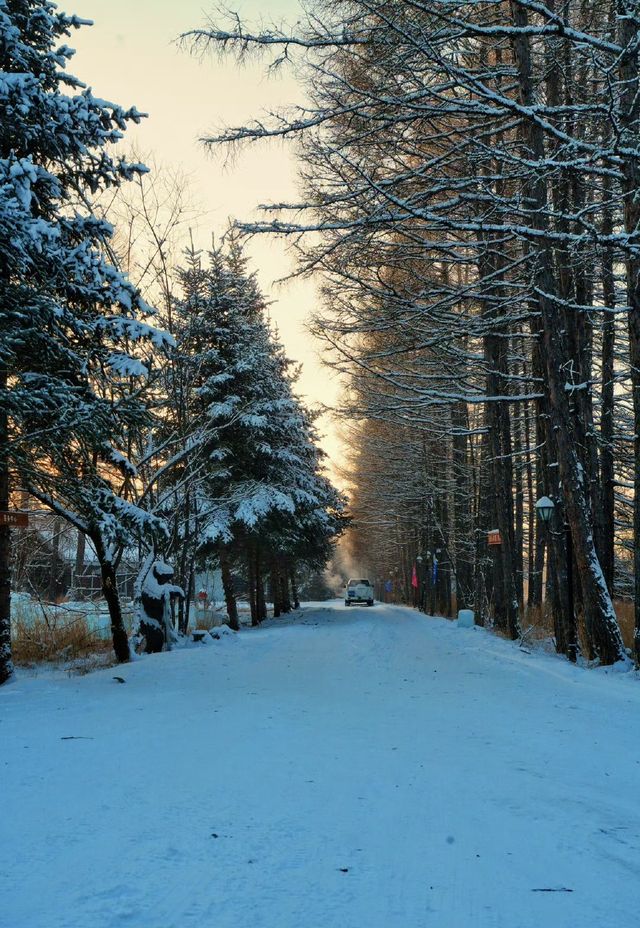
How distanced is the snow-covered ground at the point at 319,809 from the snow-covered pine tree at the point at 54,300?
2668mm

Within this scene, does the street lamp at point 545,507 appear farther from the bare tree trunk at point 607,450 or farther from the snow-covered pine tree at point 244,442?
the snow-covered pine tree at point 244,442

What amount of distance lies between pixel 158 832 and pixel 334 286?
9.15m

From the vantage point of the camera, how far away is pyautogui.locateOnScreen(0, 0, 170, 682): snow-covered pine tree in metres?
7.72

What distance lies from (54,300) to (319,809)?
6.89 m

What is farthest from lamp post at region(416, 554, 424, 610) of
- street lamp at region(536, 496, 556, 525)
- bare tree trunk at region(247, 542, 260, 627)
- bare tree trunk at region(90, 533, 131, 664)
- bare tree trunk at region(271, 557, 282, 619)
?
bare tree trunk at region(90, 533, 131, 664)

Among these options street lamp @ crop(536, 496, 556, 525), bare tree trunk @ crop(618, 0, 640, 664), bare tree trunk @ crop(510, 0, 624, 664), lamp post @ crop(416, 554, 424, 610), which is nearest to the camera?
bare tree trunk @ crop(618, 0, 640, 664)

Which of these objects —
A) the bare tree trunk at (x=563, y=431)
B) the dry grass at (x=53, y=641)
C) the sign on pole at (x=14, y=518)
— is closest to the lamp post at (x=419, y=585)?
the dry grass at (x=53, y=641)

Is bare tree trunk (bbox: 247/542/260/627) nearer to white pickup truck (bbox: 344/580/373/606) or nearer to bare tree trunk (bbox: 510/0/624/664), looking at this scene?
bare tree trunk (bbox: 510/0/624/664)

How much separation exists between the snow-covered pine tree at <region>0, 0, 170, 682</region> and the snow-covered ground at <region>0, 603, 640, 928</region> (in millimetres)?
2668

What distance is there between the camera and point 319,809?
3.80 meters

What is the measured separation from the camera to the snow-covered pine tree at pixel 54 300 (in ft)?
25.3

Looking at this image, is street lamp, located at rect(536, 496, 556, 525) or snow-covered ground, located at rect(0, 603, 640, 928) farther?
street lamp, located at rect(536, 496, 556, 525)

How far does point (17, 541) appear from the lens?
16.2 m

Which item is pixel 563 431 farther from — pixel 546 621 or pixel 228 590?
pixel 228 590
